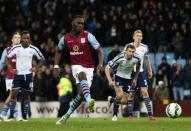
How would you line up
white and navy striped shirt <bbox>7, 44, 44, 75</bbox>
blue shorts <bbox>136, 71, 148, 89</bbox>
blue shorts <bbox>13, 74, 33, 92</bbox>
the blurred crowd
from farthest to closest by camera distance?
the blurred crowd
blue shorts <bbox>136, 71, 148, 89</bbox>
white and navy striped shirt <bbox>7, 44, 44, 75</bbox>
blue shorts <bbox>13, 74, 33, 92</bbox>

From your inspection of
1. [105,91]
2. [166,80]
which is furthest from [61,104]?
[166,80]

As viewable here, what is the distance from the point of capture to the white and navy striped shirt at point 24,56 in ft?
65.3

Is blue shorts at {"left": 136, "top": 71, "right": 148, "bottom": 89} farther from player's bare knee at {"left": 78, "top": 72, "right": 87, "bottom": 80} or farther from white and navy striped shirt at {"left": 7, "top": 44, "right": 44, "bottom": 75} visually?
player's bare knee at {"left": 78, "top": 72, "right": 87, "bottom": 80}

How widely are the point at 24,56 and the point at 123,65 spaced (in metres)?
2.93

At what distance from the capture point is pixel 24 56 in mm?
20000

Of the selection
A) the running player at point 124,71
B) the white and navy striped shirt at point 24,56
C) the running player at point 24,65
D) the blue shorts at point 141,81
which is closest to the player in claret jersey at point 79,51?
the running player at point 124,71

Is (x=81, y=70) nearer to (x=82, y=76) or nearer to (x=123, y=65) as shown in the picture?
(x=82, y=76)

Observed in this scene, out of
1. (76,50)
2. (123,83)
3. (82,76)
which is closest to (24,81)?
(123,83)

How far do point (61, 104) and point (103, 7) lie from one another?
7.78 m

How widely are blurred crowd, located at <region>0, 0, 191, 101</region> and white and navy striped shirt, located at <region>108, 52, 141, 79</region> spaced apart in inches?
304

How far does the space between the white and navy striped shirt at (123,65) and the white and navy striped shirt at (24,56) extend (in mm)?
2183

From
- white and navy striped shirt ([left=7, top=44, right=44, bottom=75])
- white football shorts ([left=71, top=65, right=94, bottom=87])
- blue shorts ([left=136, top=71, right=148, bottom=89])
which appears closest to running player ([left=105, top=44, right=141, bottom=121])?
blue shorts ([left=136, top=71, right=148, bottom=89])

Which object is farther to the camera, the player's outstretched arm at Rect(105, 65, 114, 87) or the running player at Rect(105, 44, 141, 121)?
the running player at Rect(105, 44, 141, 121)

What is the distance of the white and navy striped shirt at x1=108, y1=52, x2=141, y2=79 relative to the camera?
765 inches
